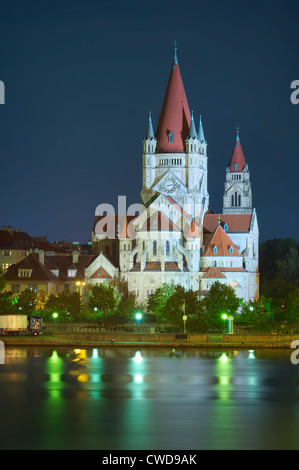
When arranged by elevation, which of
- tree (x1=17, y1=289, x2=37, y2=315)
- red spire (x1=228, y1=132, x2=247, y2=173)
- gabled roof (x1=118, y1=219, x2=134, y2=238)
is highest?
red spire (x1=228, y1=132, x2=247, y2=173)

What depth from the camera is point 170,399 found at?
5822 centimetres

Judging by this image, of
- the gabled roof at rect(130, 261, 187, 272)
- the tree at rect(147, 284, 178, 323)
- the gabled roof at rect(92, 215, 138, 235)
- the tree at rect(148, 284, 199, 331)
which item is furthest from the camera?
the gabled roof at rect(92, 215, 138, 235)

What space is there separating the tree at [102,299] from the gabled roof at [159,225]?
28.3 feet

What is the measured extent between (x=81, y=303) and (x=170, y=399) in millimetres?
55985

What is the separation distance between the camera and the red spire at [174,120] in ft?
413

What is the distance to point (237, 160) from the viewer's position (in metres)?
146

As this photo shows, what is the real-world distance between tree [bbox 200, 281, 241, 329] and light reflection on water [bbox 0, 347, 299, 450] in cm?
1268

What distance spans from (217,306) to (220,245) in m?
19.8

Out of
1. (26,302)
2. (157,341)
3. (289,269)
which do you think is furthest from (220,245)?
(289,269)

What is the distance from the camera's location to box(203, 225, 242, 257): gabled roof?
381 ft

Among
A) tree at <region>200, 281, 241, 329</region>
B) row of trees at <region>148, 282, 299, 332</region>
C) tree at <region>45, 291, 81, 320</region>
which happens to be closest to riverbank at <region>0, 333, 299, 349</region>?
row of trees at <region>148, 282, 299, 332</region>

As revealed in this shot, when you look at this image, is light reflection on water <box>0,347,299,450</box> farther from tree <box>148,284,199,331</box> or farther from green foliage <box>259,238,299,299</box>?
green foliage <box>259,238,299,299</box>
